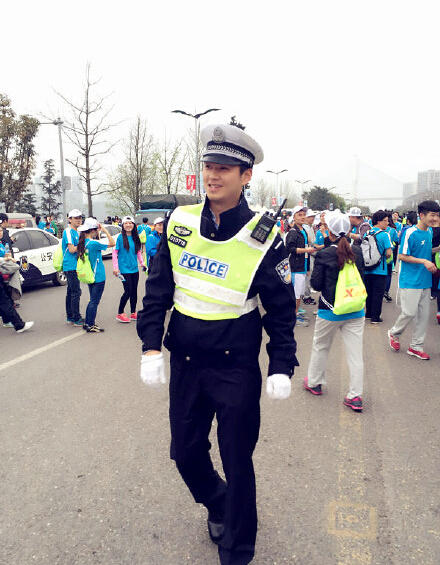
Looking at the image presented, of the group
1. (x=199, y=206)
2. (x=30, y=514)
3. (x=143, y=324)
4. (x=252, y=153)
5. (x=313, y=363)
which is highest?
(x=252, y=153)

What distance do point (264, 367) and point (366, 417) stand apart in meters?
1.53

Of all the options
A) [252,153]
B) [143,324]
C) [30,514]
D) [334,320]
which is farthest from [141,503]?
[334,320]

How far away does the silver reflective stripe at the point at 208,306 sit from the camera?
6.68 feet

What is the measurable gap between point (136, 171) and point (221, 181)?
32.4 metres

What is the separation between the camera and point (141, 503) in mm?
2688

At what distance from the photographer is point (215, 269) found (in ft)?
6.75

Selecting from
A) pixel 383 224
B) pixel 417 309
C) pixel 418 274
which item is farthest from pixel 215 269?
pixel 383 224

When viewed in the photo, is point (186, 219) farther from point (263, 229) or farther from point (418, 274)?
Answer: point (418, 274)

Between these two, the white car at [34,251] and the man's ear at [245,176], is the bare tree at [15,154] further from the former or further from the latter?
the man's ear at [245,176]

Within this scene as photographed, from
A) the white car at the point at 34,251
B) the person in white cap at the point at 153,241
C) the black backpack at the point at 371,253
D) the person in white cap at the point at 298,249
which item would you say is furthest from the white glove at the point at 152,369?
the white car at the point at 34,251

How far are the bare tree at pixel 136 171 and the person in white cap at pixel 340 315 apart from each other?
2936 centimetres

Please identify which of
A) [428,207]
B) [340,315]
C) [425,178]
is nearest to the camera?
[340,315]

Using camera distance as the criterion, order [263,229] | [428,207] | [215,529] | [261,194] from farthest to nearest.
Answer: [261,194] → [428,207] → [215,529] → [263,229]

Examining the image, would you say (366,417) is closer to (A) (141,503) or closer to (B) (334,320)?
(B) (334,320)
